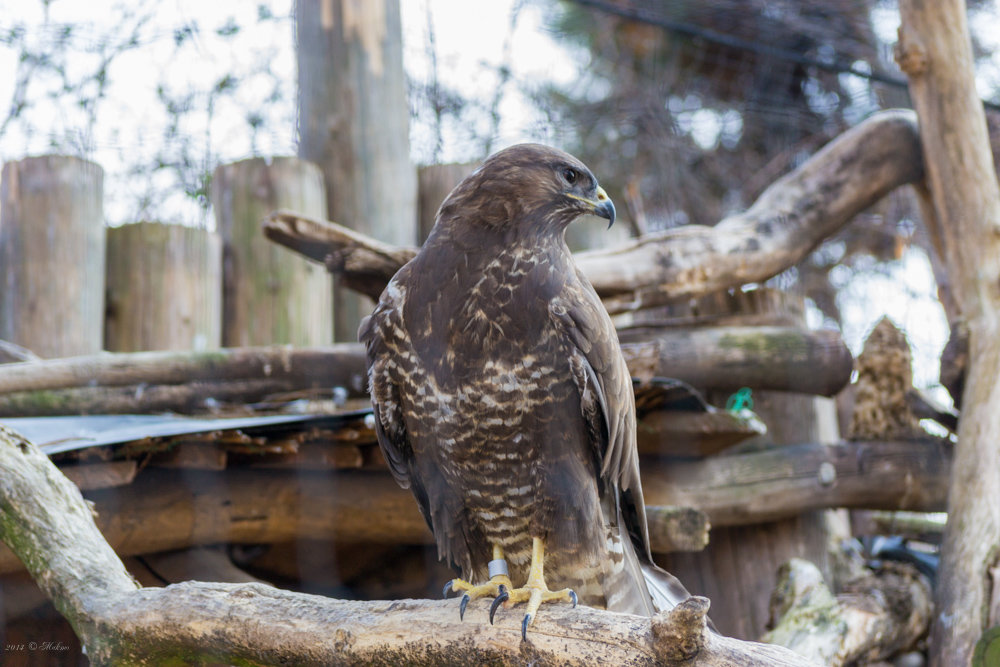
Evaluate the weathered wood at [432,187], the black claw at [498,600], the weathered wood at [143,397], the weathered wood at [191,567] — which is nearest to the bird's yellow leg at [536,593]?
the black claw at [498,600]

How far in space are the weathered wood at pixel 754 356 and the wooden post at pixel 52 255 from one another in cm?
269

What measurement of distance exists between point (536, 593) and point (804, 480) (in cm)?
244

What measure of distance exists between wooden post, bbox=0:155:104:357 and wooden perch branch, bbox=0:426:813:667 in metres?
2.07

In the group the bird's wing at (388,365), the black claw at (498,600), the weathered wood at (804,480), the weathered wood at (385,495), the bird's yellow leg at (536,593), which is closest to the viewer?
the bird's yellow leg at (536,593)

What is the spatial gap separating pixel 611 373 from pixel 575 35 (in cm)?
703

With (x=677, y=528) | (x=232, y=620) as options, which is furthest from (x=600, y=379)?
(x=677, y=528)

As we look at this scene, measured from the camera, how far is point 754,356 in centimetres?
432

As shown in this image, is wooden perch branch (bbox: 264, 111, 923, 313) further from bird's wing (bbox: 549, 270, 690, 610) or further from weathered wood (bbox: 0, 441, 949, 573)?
bird's wing (bbox: 549, 270, 690, 610)

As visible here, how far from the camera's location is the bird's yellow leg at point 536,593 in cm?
221

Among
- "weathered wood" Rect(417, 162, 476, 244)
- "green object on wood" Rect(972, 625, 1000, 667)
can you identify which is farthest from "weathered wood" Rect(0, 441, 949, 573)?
"weathered wood" Rect(417, 162, 476, 244)

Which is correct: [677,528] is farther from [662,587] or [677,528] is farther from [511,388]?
[511,388]

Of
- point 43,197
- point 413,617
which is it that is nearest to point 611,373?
point 413,617

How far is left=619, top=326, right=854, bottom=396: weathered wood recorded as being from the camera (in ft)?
14.0

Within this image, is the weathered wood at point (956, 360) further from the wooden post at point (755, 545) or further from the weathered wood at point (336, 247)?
the weathered wood at point (336, 247)
